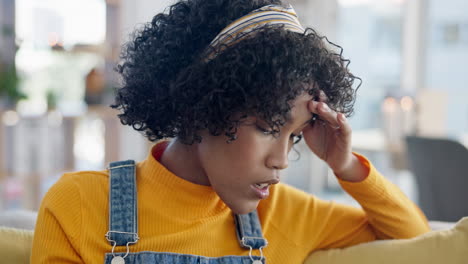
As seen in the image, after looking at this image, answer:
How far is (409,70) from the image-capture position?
5.26 metres

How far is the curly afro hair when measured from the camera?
2.99 feet

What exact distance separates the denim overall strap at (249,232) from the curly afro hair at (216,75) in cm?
23

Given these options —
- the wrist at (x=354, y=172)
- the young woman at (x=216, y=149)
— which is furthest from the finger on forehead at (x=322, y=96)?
the wrist at (x=354, y=172)

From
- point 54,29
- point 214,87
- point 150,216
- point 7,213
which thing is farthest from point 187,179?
point 54,29

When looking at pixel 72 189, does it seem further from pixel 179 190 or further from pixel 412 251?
pixel 412 251

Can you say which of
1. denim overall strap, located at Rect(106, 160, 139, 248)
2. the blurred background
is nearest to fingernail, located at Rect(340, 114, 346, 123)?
denim overall strap, located at Rect(106, 160, 139, 248)

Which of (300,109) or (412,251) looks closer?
(300,109)

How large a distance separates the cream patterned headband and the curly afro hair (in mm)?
14

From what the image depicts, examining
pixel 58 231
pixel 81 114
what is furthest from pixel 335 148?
pixel 81 114

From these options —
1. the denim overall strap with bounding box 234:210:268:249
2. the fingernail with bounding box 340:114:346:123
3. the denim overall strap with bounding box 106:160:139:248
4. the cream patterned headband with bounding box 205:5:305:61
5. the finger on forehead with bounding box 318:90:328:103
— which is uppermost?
the cream patterned headband with bounding box 205:5:305:61

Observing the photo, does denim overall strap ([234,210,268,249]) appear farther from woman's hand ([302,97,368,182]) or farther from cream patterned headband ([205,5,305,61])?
cream patterned headband ([205,5,305,61])

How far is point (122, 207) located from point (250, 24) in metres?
0.40

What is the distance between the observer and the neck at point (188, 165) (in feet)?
3.59

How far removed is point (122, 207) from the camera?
1.03m
